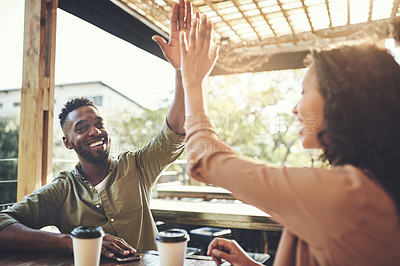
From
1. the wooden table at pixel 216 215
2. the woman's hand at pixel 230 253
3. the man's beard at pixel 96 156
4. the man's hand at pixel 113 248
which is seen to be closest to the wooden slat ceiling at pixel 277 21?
the man's beard at pixel 96 156

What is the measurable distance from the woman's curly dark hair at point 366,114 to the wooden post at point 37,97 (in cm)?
177

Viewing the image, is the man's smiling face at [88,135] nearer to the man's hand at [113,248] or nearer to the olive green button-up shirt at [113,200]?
the olive green button-up shirt at [113,200]

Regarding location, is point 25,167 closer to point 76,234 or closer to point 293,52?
point 76,234

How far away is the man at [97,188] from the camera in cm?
169

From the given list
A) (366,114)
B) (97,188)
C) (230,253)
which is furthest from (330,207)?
(97,188)

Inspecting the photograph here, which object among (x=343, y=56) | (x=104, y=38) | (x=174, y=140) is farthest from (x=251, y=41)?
(x=104, y=38)

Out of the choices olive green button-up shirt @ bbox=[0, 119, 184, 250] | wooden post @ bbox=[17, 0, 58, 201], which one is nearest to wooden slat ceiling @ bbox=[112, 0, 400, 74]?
wooden post @ bbox=[17, 0, 58, 201]

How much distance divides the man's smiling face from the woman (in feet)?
3.68

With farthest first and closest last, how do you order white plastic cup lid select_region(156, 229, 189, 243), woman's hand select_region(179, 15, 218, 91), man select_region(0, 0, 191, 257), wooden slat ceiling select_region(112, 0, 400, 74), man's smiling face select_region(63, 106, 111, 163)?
1. wooden slat ceiling select_region(112, 0, 400, 74)
2. man's smiling face select_region(63, 106, 111, 163)
3. man select_region(0, 0, 191, 257)
4. white plastic cup lid select_region(156, 229, 189, 243)
5. woman's hand select_region(179, 15, 218, 91)

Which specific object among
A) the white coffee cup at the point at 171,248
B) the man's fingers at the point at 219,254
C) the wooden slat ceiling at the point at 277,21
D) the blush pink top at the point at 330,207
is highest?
the wooden slat ceiling at the point at 277,21

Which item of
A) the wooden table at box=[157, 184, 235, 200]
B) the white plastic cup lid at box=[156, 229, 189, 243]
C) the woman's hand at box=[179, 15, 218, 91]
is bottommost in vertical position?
the wooden table at box=[157, 184, 235, 200]

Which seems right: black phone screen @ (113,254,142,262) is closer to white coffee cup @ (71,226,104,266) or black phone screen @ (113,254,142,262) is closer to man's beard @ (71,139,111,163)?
white coffee cup @ (71,226,104,266)

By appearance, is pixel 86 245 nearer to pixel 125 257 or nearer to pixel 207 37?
pixel 125 257

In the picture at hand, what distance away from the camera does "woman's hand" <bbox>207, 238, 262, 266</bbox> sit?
1.20 metres
